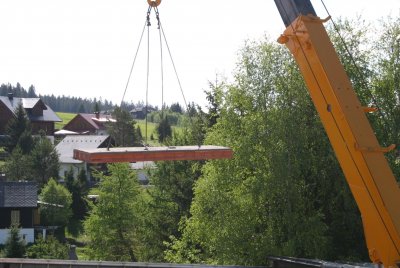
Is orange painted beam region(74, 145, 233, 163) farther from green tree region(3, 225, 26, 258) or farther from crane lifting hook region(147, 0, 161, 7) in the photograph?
green tree region(3, 225, 26, 258)

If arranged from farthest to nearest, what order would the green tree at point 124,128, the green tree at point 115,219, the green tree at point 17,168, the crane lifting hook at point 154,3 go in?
the green tree at point 124,128 < the green tree at point 17,168 < the green tree at point 115,219 < the crane lifting hook at point 154,3

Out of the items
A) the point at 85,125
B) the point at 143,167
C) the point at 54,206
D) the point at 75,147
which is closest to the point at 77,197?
the point at 54,206

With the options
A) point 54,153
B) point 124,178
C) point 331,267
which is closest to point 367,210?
point 331,267

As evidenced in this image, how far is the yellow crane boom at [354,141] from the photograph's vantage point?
648 centimetres

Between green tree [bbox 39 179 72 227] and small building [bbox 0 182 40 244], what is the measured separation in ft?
8.46

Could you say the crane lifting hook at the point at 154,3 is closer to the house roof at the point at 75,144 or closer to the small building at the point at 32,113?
the house roof at the point at 75,144

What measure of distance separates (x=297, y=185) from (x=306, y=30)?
39.0 ft

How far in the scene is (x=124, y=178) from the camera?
28062mm

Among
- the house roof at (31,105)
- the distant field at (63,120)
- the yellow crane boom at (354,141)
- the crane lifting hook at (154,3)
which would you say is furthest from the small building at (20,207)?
the distant field at (63,120)

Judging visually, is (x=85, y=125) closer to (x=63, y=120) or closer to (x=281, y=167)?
(x=63, y=120)

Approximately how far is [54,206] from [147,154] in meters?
33.6

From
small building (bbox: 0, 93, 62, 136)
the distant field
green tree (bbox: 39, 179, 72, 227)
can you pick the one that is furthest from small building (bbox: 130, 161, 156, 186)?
the distant field

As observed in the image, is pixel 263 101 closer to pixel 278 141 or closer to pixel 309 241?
pixel 278 141

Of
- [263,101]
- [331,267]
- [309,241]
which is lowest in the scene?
[331,267]
